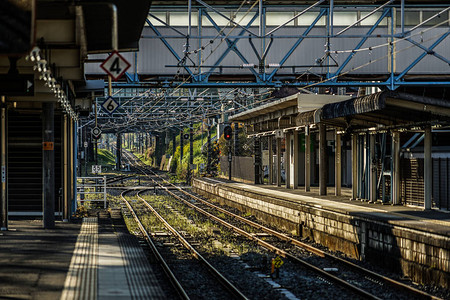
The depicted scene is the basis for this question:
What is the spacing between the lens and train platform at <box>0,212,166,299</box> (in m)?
9.20

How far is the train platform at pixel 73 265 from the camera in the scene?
9203mm

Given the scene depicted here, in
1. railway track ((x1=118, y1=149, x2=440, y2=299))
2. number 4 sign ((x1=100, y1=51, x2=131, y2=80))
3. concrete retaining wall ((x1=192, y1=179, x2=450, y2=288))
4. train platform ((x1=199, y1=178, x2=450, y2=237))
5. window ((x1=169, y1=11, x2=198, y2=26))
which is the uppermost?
window ((x1=169, y1=11, x2=198, y2=26))

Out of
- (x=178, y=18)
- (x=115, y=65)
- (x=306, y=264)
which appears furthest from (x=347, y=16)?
(x=115, y=65)

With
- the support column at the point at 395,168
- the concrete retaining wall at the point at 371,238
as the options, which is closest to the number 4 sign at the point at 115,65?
the concrete retaining wall at the point at 371,238

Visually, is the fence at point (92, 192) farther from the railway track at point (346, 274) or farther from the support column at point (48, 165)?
the support column at point (48, 165)

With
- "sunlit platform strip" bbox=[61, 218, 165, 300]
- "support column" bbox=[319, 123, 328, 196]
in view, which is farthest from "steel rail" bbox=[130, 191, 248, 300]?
"support column" bbox=[319, 123, 328, 196]

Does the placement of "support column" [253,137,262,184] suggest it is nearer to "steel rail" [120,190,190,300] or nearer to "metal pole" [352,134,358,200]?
"steel rail" [120,190,190,300]

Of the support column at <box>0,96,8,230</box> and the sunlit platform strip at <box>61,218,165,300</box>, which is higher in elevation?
the support column at <box>0,96,8,230</box>

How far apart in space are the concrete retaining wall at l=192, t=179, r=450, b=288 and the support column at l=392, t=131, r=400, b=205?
234cm

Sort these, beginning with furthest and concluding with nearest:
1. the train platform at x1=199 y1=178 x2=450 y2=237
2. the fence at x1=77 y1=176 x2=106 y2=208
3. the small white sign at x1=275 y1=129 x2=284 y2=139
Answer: the small white sign at x1=275 y1=129 x2=284 y2=139 < the fence at x1=77 y1=176 x2=106 y2=208 < the train platform at x1=199 y1=178 x2=450 y2=237

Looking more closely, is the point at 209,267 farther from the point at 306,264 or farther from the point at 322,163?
the point at 322,163

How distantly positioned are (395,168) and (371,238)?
4.55m

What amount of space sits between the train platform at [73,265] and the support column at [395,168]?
7.67 meters

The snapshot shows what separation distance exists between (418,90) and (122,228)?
15.6 m
